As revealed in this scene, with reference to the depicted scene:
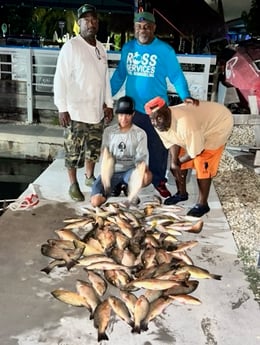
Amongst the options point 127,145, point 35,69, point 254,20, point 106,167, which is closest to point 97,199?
point 106,167

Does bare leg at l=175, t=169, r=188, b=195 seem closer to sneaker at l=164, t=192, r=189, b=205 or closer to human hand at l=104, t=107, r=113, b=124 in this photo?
sneaker at l=164, t=192, r=189, b=205

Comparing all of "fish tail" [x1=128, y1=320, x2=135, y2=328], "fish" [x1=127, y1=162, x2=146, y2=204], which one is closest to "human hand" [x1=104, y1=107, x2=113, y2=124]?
"fish" [x1=127, y1=162, x2=146, y2=204]

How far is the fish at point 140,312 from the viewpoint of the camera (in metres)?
2.29

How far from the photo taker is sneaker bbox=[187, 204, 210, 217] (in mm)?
3768

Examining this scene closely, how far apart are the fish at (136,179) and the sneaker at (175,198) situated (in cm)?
33

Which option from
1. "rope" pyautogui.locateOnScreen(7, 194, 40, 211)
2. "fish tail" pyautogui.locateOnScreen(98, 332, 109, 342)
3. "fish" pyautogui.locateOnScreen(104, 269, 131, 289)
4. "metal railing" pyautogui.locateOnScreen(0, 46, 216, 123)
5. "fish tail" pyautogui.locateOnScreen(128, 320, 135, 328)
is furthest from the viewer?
"metal railing" pyautogui.locateOnScreen(0, 46, 216, 123)

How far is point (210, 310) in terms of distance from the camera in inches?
98.1

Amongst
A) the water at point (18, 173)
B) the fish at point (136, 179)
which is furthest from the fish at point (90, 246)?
the water at point (18, 173)

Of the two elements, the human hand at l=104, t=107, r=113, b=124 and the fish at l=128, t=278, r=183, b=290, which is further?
the human hand at l=104, t=107, r=113, b=124

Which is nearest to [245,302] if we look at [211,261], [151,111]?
[211,261]

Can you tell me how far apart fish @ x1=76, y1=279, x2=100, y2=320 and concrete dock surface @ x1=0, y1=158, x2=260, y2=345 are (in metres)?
0.04

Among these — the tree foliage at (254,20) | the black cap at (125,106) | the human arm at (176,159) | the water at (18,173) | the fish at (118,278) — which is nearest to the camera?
the fish at (118,278)

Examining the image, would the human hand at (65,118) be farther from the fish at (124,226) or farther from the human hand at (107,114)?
the fish at (124,226)

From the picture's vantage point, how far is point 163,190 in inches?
165
